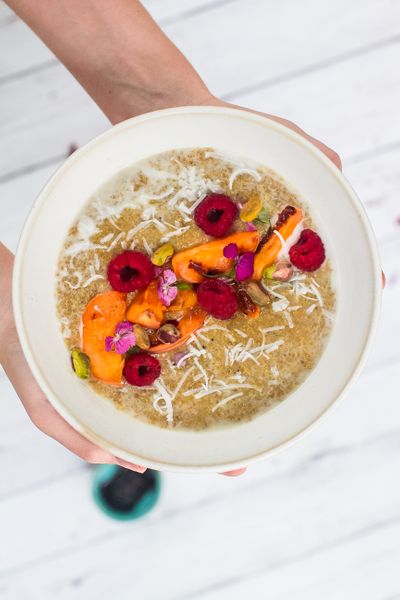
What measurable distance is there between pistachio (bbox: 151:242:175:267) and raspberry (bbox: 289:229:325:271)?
0.15 m

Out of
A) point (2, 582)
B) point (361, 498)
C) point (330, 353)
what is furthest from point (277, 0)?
point (2, 582)

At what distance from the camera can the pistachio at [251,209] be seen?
0.86 metres

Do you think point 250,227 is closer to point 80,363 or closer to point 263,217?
point 263,217

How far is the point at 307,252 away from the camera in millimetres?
875

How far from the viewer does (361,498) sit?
128 centimetres

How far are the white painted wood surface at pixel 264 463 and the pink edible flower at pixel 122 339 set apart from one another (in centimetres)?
47

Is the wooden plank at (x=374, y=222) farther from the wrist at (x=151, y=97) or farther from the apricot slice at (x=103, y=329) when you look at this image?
the apricot slice at (x=103, y=329)

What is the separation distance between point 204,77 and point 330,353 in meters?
0.61

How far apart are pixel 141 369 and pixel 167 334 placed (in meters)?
0.06

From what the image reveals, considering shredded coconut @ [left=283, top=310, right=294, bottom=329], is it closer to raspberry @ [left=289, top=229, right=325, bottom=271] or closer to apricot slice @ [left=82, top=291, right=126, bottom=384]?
raspberry @ [left=289, top=229, right=325, bottom=271]

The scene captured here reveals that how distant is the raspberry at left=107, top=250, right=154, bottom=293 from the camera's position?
852mm

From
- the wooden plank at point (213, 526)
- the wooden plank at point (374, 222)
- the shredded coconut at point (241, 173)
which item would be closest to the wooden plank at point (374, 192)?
the wooden plank at point (374, 222)

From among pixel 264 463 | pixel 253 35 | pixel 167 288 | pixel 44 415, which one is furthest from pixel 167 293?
pixel 253 35

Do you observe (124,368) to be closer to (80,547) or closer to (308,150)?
(308,150)
